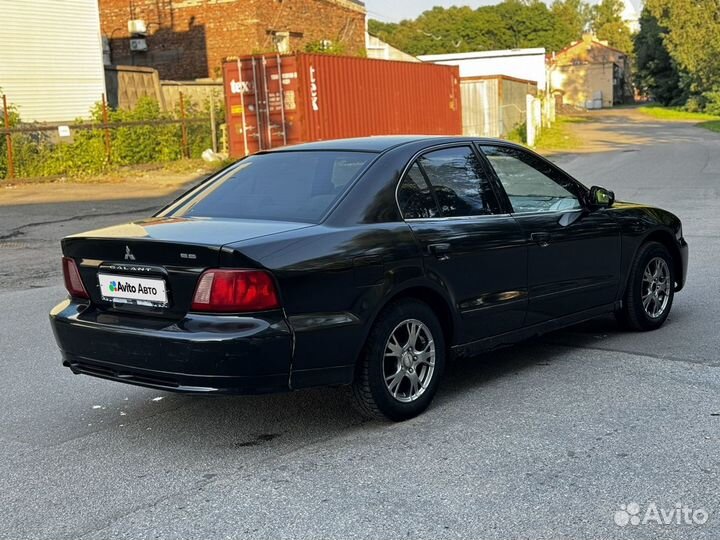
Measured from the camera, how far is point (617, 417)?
487 centimetres

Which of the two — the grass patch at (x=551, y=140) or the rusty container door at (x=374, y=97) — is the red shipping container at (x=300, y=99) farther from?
the grass patch at (x=551, y=140)

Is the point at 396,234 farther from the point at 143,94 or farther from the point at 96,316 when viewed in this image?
the point at 143,94

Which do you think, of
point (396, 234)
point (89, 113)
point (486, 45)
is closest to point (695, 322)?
point (396, 234)

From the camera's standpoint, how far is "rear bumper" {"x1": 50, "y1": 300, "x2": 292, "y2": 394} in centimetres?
426

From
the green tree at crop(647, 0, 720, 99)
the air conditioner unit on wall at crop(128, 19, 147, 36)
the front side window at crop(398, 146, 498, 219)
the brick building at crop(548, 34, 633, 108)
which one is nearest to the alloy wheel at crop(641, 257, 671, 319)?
the front side window at crop(398, 146, 498, 219)

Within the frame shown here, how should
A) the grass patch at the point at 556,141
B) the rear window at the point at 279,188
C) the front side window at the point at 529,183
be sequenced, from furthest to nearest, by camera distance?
1. the grass patch at the point at 556,141
2. the front side window at the point at 529,183
3. the rear window at the point at 279,188

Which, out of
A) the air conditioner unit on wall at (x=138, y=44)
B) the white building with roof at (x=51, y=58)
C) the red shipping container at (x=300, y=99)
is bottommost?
the red shipping container at (x=300, y=99)

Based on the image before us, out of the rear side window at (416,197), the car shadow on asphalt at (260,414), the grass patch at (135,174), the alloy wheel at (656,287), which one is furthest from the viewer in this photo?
the grass patch at (135,174)

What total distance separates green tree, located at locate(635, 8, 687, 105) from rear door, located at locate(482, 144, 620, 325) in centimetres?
7605

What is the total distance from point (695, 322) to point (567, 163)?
65.5 feet

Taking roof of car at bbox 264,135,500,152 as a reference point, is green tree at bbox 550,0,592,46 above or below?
above

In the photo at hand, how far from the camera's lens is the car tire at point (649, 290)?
6645 mm

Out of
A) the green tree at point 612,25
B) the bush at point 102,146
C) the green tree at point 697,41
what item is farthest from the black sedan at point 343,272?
the green tree at point 612,25

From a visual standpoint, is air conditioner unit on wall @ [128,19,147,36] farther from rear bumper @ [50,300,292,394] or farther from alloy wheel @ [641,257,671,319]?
rear bumper @ [50,300,292,394]
